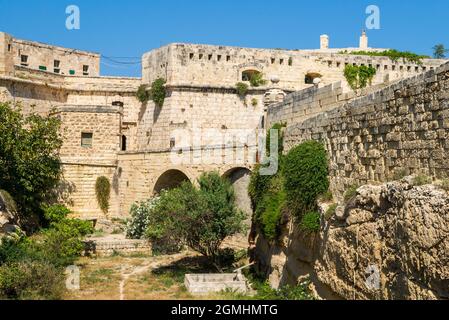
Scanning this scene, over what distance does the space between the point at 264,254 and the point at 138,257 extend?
5.69m

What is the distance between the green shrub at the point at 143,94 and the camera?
2986cm

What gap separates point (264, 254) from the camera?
16031mm

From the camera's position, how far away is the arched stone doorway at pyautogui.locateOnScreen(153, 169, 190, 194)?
920 inches

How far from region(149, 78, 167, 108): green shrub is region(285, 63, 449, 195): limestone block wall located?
17379 millimetres

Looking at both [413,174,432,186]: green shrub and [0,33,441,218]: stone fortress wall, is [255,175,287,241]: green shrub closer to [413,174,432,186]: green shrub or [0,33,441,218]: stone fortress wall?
[413,174,432,186]: green shrub

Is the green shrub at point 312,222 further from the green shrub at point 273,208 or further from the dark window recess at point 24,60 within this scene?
the dark window recess at point 24,60

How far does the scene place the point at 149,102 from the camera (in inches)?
1166


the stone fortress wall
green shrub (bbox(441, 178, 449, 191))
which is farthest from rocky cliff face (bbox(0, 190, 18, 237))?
green shrub (bbox(441, 178, 449, 191))

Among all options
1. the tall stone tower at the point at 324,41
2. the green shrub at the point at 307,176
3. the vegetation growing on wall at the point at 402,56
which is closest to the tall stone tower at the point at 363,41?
the tall stone tower at the point at 324,41

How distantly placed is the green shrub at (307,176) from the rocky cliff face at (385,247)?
32.0 inches

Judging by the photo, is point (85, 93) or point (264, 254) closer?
point (264, 254)
